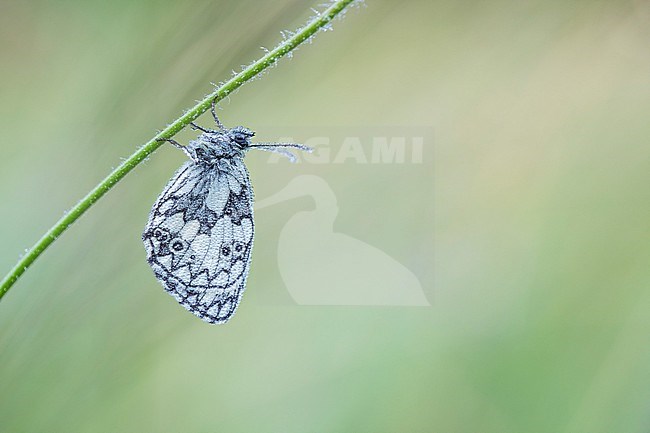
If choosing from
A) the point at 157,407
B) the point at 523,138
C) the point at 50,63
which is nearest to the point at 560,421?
the point at 523,138

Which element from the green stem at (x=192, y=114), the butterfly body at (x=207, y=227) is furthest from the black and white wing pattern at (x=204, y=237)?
the green stem at (x=192, y=114)

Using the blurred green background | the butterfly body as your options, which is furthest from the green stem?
the blurred green background

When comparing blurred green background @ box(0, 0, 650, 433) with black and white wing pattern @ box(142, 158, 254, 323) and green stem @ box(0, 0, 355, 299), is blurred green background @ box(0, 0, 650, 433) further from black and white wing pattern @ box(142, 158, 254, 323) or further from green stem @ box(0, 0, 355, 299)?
green stem @ box(0, 0, 355, 299)

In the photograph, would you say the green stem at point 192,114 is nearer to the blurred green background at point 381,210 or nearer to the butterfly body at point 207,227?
the butterfly body at point 207,227

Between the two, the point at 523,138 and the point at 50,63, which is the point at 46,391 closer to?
the point at 50,63

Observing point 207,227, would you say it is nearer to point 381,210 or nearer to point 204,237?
point 204,237
